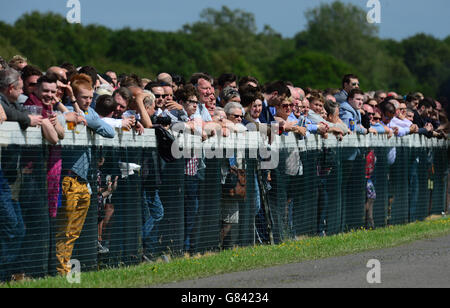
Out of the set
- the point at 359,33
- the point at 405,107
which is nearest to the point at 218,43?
the point at 359,33

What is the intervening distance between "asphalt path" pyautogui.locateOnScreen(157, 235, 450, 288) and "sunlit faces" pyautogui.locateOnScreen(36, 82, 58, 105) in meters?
2.46

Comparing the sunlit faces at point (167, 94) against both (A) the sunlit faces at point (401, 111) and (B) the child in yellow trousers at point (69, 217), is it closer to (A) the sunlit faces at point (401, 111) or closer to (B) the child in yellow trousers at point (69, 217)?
(B) the child in yellow trousers at point (69, 217)

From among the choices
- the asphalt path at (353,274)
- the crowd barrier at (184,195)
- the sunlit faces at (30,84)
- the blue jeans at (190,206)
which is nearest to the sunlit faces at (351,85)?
the crowd barrier at (184,195)

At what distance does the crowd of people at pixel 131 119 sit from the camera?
1025cm

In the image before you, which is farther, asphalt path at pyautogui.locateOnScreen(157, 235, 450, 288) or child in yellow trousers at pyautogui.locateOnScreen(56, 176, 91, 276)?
child in yellow trousers at pyautogui.locateOnScreen(56, 176, 91, 276)

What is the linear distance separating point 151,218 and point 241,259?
4.03 ft

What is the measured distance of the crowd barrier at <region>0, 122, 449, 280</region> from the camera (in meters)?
10.1

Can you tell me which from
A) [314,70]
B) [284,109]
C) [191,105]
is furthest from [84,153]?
[314,70]

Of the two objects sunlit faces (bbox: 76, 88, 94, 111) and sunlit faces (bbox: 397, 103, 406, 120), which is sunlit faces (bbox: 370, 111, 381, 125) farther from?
sunlit faces (bbox: 76, 88, 94, 111)

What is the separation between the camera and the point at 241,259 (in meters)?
11.9

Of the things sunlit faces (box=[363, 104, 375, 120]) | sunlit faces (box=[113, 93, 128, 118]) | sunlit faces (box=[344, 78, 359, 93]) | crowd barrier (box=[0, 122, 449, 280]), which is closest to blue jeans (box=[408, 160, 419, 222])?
crowd barrier (box=[0, 122, 449, 280])

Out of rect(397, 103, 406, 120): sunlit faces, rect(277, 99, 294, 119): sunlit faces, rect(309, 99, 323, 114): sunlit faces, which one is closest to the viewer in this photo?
rect(277, 99, 294, 119): sunlit faces

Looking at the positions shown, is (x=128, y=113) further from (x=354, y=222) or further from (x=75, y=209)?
(x=354, y=222)

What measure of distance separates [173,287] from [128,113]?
3.30 m
